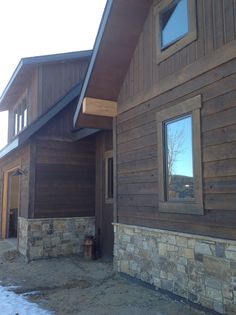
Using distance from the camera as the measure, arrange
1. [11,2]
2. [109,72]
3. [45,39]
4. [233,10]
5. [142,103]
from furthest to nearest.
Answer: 1. [45,39]
2. [11,2]
3. [109,72]
4. [142,103]
5. [233,10]

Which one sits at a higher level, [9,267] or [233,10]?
[233,10]

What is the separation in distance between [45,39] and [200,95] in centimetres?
1501

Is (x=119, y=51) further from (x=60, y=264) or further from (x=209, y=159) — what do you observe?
(x=60, y=264)

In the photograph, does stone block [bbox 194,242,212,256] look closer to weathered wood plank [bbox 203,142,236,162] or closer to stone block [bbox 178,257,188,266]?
stone block [bbox 178,257,188,266]

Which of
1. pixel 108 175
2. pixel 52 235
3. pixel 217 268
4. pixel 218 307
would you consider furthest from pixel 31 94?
pixel 218 307

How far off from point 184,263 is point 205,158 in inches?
63.5

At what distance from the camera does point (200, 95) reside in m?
5.23

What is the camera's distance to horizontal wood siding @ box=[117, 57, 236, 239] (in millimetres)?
4672

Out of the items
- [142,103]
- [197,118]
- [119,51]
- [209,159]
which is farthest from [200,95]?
[119,51]

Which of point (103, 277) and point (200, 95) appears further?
point (103, 277)

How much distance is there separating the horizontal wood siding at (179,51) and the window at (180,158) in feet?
2.29

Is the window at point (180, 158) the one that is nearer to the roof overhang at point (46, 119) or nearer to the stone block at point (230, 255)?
the stone block at point (230, 255)

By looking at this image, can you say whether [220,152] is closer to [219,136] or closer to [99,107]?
[219,136]

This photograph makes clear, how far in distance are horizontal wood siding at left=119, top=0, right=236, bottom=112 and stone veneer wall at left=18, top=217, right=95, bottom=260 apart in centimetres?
403
